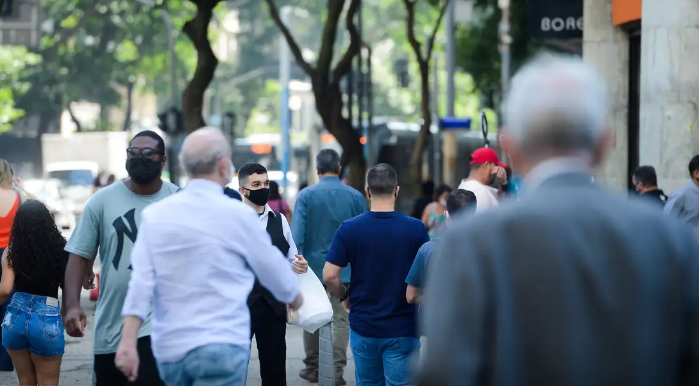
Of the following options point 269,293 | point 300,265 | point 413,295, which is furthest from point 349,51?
point 413,295

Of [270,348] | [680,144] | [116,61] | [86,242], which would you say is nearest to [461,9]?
[680,144]

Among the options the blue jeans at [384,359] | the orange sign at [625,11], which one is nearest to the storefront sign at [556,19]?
the orange sign at [625,11]

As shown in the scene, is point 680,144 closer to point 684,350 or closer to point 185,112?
point 185,112

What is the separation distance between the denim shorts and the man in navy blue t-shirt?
1.72 metres

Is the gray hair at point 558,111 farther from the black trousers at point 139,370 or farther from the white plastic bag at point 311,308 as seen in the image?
the white plastic bag at point 311,308

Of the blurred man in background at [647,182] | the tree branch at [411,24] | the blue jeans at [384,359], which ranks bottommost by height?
the blue jeans at [384,359]

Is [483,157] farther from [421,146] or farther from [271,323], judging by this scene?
[421,146]

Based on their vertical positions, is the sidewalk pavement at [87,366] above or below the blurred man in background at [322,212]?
below

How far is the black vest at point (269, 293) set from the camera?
24.4ft

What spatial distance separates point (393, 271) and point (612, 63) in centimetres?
982

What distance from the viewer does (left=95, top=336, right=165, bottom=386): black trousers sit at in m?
5.29

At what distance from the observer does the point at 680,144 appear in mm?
12938

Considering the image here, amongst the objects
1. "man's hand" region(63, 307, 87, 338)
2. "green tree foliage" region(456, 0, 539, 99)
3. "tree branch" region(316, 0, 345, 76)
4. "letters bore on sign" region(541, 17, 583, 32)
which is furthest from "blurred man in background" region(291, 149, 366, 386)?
"green tree foliage" region(456, 0, 539, 99)

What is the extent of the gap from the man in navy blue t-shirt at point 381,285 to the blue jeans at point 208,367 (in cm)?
237
